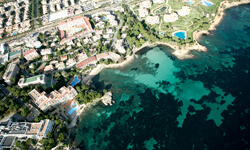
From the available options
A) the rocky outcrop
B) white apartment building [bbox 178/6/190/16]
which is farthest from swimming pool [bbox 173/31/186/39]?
the rocky outcrop

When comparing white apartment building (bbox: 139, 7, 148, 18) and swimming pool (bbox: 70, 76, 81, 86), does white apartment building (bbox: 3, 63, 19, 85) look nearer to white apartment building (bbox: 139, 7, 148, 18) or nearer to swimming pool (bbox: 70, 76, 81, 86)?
swimming pool (bbox: 70, 76, 81, 86)

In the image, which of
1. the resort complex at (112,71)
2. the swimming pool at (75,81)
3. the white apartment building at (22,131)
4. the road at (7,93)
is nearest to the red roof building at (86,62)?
the resort complex at (112,71)

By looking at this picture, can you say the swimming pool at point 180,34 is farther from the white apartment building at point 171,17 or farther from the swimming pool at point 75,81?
the swimming pool at point 75,81

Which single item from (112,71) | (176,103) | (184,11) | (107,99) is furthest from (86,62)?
(184,11)

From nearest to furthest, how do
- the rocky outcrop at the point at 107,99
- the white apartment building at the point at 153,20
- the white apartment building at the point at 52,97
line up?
the white apartment building at the point at 52,97 → the rocky outcrop at the point at 107,99 → the white apartment building at the point at 153,20

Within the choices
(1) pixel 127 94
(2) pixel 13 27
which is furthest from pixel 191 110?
(2) pixel 13 27

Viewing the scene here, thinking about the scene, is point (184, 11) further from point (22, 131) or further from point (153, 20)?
point (22, 131)
